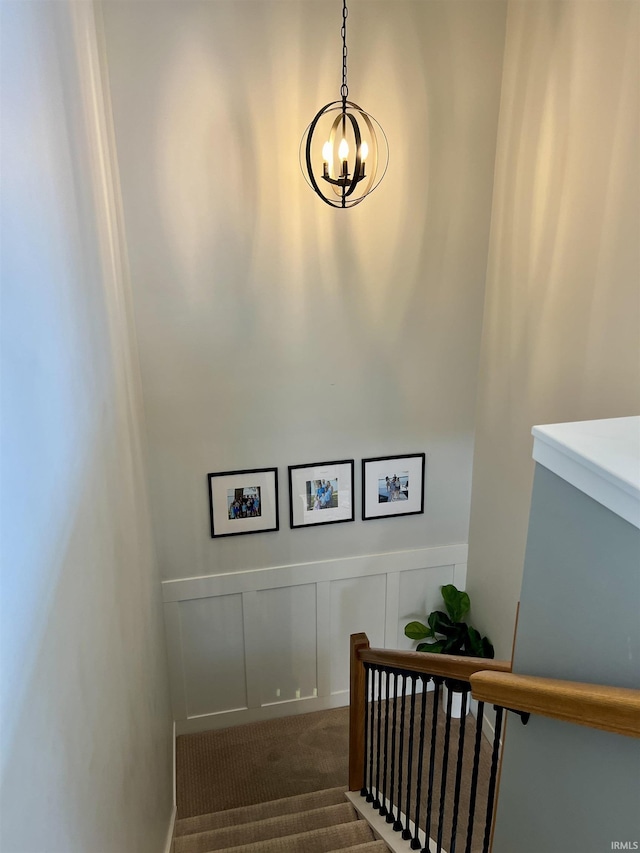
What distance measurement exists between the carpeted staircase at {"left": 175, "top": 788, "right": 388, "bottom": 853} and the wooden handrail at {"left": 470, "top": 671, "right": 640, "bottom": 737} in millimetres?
1474

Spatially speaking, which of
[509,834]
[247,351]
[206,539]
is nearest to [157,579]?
[206,539]

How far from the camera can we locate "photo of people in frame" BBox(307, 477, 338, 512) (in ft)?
11.4

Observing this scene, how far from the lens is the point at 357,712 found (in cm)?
294

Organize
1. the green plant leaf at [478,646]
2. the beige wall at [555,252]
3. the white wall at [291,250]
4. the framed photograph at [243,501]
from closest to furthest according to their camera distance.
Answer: the beige wall at [555,252]
the white wall at [291,250]
the framed photograph at [243,501]
the green plant leaf at [478,646]

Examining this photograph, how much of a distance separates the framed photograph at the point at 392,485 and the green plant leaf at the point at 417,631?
687mm

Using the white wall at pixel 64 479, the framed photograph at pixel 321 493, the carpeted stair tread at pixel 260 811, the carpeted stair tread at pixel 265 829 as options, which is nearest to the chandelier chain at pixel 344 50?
the white wall at pixel 64 479

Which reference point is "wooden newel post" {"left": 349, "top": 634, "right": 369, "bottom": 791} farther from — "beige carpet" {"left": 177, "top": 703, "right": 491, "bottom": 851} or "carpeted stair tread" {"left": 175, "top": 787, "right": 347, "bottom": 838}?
"beige carpet" {"left": 177, "top": 703, "right": 491, "bottom": 851}

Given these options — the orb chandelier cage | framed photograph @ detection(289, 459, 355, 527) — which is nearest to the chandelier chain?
the orb chandelier cage

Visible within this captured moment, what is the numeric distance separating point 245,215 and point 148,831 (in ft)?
8.43

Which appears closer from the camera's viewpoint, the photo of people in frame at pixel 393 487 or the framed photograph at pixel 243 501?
the framed photograph at pixel 243 501

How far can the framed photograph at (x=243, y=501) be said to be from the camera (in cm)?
334

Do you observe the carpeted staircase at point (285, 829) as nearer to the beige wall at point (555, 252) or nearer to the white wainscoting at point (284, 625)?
the white wainscoting at point (284, 625)

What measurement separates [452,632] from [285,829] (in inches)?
55.0

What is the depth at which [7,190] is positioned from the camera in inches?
42.6
